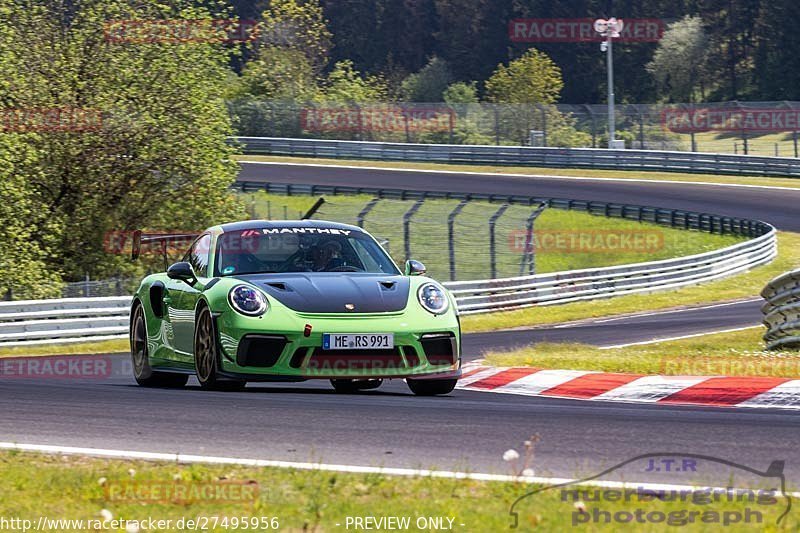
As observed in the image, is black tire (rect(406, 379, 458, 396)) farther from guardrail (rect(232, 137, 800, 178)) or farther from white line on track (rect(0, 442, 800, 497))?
guardrail (rect(232, 137, 800, 178))

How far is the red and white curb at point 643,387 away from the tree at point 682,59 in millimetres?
80770

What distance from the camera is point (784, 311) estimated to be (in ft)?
44.9

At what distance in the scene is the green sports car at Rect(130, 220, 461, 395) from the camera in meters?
8.96

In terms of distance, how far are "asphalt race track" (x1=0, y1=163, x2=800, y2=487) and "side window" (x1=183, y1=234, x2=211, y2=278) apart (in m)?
0.98

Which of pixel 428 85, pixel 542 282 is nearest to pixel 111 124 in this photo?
pixel 542 282

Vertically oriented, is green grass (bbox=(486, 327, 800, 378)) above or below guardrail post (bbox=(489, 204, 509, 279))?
above

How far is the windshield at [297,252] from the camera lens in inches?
396

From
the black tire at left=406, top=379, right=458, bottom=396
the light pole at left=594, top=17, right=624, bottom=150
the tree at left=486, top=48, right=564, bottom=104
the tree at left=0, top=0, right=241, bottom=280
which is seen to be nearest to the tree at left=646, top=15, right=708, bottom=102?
the tree at left=486, top=48, right=564, bottom=104

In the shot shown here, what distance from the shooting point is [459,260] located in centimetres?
2909

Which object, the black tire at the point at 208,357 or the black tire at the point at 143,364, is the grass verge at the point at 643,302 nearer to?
the black tire at the point at 143,364

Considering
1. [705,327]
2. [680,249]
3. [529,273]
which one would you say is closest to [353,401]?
[705,327]

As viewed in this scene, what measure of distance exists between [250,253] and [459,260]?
62.9 ft

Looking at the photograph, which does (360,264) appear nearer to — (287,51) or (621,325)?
(621,325)

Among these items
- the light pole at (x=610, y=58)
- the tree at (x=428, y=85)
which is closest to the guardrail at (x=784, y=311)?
the light pole at (x=610, y=58)
